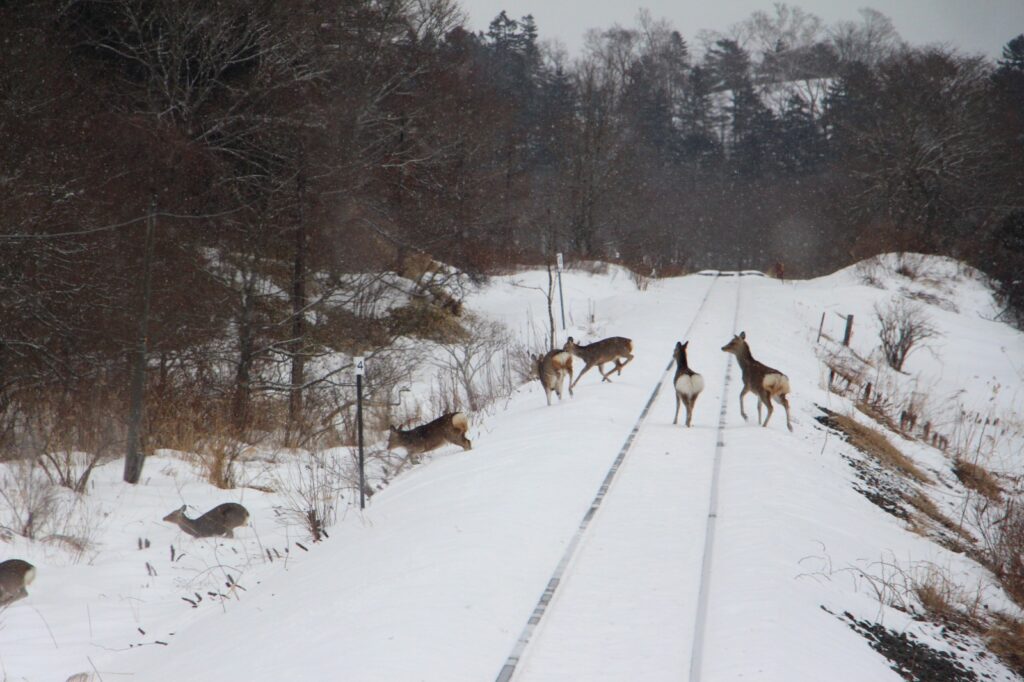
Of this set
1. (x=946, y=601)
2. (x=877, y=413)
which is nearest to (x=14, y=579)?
(x=946, y=601)

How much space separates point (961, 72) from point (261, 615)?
50.5 metres

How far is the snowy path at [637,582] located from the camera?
480cm

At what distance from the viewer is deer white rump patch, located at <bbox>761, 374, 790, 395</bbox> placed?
11086mm

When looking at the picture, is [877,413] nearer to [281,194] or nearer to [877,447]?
[877,447]

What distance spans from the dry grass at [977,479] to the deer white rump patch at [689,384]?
17.0 ft

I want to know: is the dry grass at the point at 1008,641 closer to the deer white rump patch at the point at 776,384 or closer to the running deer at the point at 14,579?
the deer white rump patch at the point at 776,384

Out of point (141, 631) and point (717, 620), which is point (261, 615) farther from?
point (717, 620)

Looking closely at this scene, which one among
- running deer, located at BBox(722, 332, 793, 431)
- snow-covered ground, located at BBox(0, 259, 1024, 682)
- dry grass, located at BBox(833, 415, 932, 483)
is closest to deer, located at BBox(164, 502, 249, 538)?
snow-covered ground, located at BBox(0, 259, 1024, 682)

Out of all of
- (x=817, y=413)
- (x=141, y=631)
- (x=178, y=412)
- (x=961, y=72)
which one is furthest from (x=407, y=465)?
(x=961, y=72)

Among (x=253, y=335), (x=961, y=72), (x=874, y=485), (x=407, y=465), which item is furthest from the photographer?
(x=961, y=72)

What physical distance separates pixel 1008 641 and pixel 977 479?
8399 millimetres

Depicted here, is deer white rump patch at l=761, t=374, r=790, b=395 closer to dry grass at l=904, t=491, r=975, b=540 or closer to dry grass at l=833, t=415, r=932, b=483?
dry grass at l=833, t=415, r=932, b=483

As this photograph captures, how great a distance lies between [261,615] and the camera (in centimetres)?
602

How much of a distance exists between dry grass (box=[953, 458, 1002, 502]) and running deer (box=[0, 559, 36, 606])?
40.8ft
